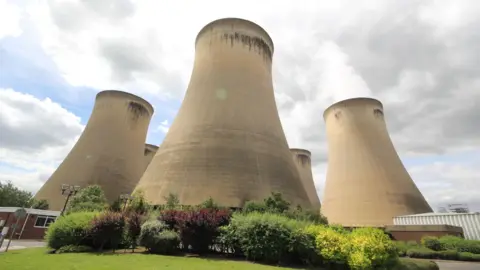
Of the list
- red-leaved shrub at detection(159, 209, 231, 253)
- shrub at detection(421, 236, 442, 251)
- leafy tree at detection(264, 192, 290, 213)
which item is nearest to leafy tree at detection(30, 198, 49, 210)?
leafy tree at detection(264, 192, 290, 213)

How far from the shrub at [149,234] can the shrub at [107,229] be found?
84cm

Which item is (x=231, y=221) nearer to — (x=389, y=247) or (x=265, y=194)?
(x=389, y=247)

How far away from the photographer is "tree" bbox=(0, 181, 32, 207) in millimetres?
38438

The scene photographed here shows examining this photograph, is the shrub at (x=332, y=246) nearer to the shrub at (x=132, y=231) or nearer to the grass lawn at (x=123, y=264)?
the grass lawn at (x=123, y=264)

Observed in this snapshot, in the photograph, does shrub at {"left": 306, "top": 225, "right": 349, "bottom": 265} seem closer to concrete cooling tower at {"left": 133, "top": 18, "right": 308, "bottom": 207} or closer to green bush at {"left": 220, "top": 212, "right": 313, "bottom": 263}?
green bush at {"left": 220, "top": 212, "right": 313, "bottom": 263}

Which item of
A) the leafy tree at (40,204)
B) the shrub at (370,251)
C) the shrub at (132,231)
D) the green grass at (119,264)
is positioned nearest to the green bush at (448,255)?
the shrub at (370,251)

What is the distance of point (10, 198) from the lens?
39.2 metres

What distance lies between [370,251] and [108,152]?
28.5 meters

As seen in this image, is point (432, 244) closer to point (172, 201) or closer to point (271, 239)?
point (271, 239)

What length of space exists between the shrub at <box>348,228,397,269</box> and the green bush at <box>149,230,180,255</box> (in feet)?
18.2

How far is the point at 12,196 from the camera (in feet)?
130

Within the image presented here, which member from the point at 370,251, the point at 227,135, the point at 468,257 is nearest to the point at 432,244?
the point at 468,257

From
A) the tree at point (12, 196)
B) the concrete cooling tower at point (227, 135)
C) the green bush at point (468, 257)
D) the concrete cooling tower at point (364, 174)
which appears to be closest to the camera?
the green bush at point (468, 257)

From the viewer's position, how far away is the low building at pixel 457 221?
19875 millimetres
